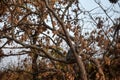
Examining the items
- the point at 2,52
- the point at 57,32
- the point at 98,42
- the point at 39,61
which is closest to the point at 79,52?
the point at 57,32

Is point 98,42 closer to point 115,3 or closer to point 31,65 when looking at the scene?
point 115,3

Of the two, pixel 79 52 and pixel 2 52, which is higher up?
pixel 2 52

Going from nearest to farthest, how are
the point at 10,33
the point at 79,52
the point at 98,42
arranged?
the point at 79,52
the point at 10,33
the point at 98,42

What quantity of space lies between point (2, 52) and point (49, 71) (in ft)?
7.97

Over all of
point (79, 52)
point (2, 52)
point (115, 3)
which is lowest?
point (79, 52)

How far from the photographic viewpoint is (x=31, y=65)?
632 inches

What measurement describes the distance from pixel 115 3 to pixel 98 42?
5.43ft

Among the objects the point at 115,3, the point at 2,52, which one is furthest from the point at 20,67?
the point at 115,3

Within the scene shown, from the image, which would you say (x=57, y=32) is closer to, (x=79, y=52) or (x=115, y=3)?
(x=79, y=52)

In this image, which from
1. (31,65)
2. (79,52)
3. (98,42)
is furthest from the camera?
(31,65)

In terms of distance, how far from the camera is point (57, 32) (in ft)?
39.7

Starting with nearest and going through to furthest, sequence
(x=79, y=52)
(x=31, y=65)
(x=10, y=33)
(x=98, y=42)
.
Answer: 1. (x=79, y=52)
2. (x=10, y=33)
3. (x=98, y=42)
4. (x=31, y=65)

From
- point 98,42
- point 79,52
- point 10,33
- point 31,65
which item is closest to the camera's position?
point 79,52

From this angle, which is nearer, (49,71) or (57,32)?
(57,32)
